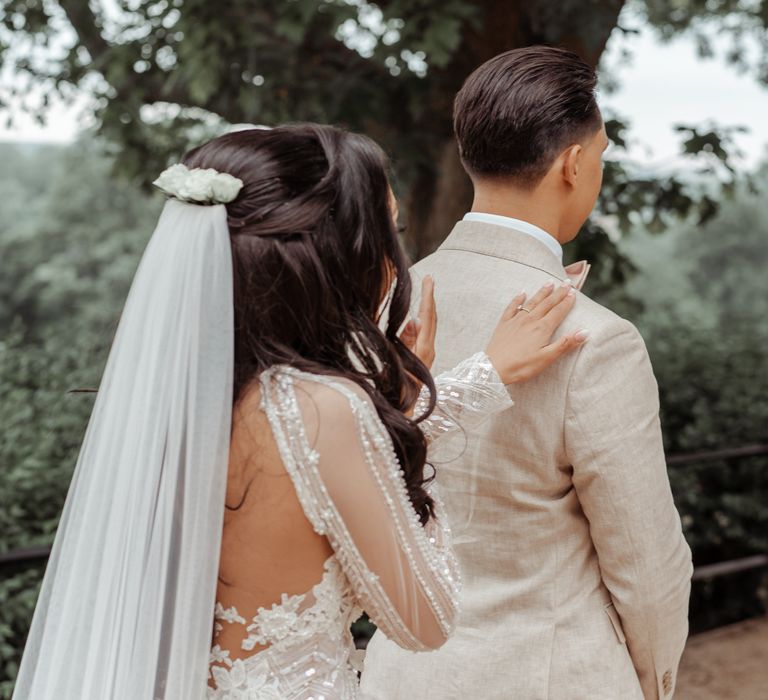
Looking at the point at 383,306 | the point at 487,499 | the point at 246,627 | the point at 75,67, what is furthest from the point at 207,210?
the point at 75,67

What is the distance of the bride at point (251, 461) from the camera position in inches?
57.7

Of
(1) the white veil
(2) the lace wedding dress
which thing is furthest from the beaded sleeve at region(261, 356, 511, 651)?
(1) the white veil

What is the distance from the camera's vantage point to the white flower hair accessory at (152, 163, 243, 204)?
4.86 feet

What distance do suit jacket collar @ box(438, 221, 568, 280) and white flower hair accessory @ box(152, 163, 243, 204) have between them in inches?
24.9

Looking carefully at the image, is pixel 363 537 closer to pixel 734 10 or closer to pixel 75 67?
pixel 75 67

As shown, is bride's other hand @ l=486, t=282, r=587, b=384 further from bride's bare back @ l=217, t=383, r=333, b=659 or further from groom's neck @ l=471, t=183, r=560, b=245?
bride's bare back @ l=217, t=383, r=333, b=659

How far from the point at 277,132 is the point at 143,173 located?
5396 mm

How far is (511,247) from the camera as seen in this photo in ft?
6.38

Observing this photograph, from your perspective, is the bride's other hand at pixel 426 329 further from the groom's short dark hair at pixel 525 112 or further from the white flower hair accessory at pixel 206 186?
the white flower hair accessory at pixel 206 186

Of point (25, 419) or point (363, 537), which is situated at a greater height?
point (363, 537)

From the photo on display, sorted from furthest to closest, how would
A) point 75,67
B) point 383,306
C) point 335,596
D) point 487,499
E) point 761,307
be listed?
point 761,307 < point 75,67 < point 487,499 < point 383,306 < point 335,596

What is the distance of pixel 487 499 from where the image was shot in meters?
1.88

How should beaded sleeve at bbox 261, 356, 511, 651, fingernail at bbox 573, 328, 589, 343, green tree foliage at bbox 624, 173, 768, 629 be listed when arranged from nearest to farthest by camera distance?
beaded sleeve at bbox 261, 356, 511, 651, fingernail at bbox 573, 328, 589, 343, green tree foliage at bbox 624, 173, 768, 629

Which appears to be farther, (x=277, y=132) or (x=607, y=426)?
(x=607, y=426)
